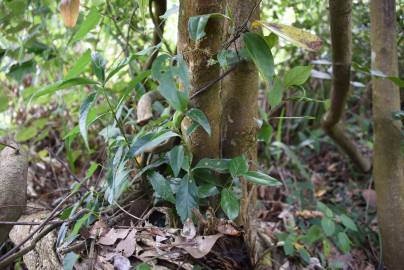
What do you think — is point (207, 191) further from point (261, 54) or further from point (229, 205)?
point (261, 54)

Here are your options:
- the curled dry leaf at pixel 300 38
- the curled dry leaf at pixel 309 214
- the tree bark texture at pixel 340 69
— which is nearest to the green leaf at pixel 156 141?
the curled dry leaf at pixel 300 38

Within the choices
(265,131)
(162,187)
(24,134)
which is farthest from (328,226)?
(24,134)

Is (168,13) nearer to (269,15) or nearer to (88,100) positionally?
(88,100)

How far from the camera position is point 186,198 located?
2.76ft

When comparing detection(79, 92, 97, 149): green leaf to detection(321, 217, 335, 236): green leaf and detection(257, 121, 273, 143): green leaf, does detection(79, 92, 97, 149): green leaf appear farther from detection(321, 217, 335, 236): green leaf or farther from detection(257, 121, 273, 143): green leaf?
detection(321, 217, 335, 236): green leaf

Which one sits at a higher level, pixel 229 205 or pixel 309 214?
pixel 229 205

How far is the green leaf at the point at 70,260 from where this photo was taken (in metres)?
0.80

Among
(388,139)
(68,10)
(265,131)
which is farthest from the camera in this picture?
(388,139)

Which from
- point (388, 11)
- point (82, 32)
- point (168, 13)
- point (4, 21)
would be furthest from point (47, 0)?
point (388, 11)

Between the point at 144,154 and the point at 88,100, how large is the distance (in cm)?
23

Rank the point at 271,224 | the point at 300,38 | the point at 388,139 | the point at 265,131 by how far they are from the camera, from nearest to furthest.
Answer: the point at 300,38
the point at 265,131
the point at 388,139
the point at 271,224

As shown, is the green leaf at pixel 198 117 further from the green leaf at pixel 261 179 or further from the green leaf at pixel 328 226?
the green leaf at pixel 328 226

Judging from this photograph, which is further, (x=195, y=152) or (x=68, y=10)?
(x=195, y=152)

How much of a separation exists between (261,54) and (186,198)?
31 cm
